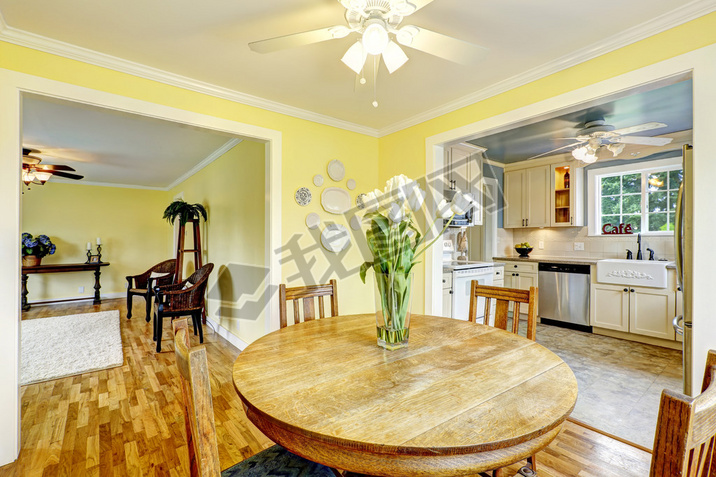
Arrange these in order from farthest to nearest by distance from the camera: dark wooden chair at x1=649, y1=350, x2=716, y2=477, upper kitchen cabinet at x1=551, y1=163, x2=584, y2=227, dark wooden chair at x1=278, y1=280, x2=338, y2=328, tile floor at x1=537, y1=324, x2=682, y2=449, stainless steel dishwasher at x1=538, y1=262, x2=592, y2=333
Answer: upper kitchen cabinet at x1=551, y1=163, x2=584, y2=227
stainless steel dishwasher at x1=538, y1=262, x2=592, y2=333
tile floor at x1=537, y1=324, x2=682, y2=449
dark wooden chair at x1=278, y1=280, x2=338, y2=328
dark wooden chair at x1=649, y1=350, x2=716, y2=477

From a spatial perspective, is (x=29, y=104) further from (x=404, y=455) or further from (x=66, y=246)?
(x=66, y=246)

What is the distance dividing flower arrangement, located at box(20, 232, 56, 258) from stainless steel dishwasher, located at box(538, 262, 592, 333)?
8409mm

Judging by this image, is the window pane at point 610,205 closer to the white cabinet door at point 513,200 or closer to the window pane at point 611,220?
the window pane at point 611,220

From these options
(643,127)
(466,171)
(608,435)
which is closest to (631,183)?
(643,127)

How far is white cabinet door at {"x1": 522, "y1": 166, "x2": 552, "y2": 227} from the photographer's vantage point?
15.9 feet

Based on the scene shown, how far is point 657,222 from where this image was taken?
4113 mm

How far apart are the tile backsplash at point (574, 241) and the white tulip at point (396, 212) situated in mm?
4412

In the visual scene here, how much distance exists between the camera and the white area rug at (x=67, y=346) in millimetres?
3129

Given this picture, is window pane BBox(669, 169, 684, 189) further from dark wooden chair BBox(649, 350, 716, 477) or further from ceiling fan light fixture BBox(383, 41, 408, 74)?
dark wooden chair BBox(649, 350, 716, 477)

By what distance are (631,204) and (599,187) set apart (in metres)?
0.44

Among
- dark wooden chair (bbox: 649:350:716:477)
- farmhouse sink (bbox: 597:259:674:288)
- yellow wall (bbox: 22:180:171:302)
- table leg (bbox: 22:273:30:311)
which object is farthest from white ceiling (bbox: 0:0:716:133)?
yellow wall (bbox: 22:180:171:302)

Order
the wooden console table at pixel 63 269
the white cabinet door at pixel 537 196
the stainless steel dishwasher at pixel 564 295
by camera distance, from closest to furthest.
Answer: the stainless steel dishwasher at pixel 564 295 → the white cabinet door at pixel 537 196 → the wooden console table at pixel 63 269

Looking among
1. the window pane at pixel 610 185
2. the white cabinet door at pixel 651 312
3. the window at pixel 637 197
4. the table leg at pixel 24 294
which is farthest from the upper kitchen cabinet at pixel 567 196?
the table leg at pixel 24 294

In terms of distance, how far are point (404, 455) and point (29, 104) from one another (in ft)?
13.3
